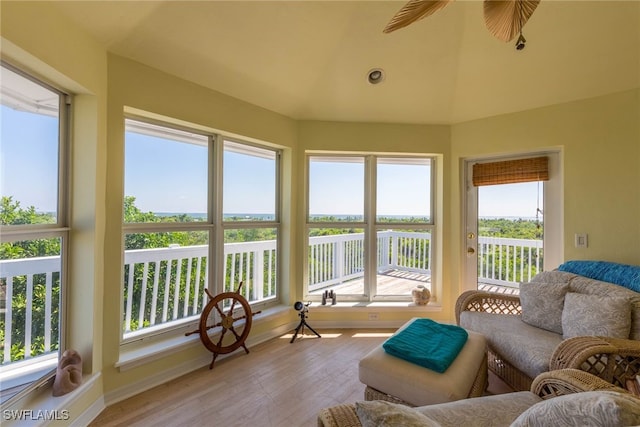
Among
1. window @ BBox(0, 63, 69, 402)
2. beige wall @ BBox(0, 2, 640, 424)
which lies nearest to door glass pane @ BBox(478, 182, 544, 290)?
beige wall @ BBox(0, 2, 640, 424)

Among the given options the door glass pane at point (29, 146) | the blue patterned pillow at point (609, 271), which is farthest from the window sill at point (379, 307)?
the door glass pane at point (29, 146)

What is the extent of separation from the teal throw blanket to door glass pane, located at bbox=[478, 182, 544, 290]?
1486 millimetres

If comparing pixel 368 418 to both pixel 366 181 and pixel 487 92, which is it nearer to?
pixel 366 181

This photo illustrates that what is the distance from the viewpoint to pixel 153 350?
2.10 meters

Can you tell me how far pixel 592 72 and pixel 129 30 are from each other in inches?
140

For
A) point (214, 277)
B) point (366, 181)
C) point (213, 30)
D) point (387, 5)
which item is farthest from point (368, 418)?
point (366, 181)

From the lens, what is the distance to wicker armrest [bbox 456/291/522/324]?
98.1 inches

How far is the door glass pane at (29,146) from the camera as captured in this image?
1.44 m

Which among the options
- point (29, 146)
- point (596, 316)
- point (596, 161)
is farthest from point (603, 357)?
point (29, 146)

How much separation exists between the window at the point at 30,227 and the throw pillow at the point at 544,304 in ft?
11.0

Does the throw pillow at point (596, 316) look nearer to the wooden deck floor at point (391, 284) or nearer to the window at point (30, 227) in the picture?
the wooden deck floor at point (391, 284)

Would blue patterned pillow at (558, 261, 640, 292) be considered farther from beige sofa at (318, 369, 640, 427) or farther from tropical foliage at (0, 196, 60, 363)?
tropical foliage at (0, 196, 60, 363)

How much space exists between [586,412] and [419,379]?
832mm

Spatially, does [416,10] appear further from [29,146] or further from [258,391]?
[258,391]
